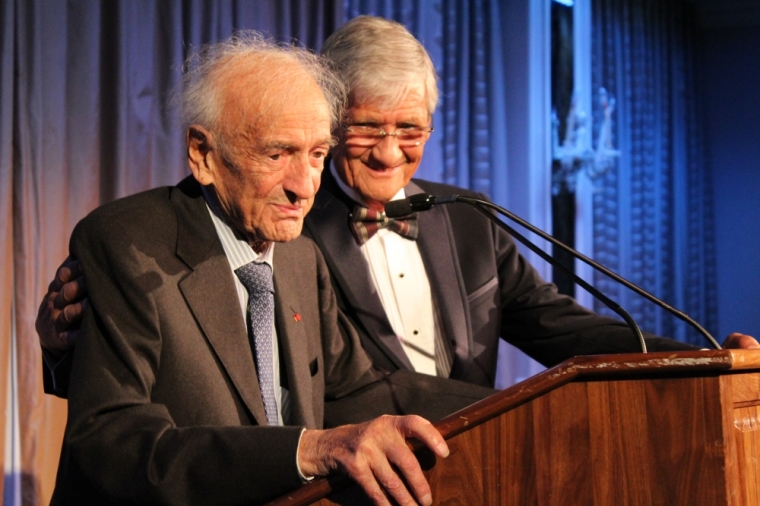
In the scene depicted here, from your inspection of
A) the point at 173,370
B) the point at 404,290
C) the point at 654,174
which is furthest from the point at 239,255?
the point at 654,174

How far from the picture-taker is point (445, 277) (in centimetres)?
229

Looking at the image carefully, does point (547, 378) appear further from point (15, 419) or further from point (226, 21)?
point (226, 21)

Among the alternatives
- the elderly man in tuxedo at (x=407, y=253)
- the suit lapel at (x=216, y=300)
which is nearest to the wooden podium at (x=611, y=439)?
the suit lapel at (x=216, y=300)

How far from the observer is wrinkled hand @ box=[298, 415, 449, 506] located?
43.6 inches

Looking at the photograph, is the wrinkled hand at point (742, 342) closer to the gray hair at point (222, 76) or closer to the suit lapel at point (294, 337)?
the suit lapel at point (294, 337)

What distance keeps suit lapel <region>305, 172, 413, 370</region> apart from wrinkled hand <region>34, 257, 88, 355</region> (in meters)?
0.67

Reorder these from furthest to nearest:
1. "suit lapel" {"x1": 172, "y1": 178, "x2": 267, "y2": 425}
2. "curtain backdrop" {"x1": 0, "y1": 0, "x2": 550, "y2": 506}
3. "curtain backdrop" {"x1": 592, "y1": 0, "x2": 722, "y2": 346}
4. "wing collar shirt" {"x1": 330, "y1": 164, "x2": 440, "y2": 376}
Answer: "curtain backdrop" {"x1": 592, "y1": 0, "x2": 722, "y2": 346}, "curtain backdrop" {"x1": 0, "y1": 0, "x2": 550, "y2": 506}, "wing collar shirt" {"x1": 330, "y1": 164, "x2": 440, "y2": 376}, "suit lapel" {"x1": 172, "y1": 178, "x2": 267, "y2": 425}

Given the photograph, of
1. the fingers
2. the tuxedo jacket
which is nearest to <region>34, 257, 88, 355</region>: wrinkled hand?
the tuxedo jacket

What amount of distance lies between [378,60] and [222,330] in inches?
35.5

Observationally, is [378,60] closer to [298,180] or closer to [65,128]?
[298,180]

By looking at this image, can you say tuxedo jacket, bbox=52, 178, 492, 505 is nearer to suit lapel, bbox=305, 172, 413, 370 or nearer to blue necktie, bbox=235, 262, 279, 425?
blue necktie, bbox=235, 262, 279, 425

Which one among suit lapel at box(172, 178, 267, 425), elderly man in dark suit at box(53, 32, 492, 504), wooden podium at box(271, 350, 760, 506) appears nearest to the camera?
wooden podium at box(271, 350, 760, 506)

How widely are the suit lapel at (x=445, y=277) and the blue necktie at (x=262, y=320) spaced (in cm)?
65

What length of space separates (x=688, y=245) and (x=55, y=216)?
15.8 feet
